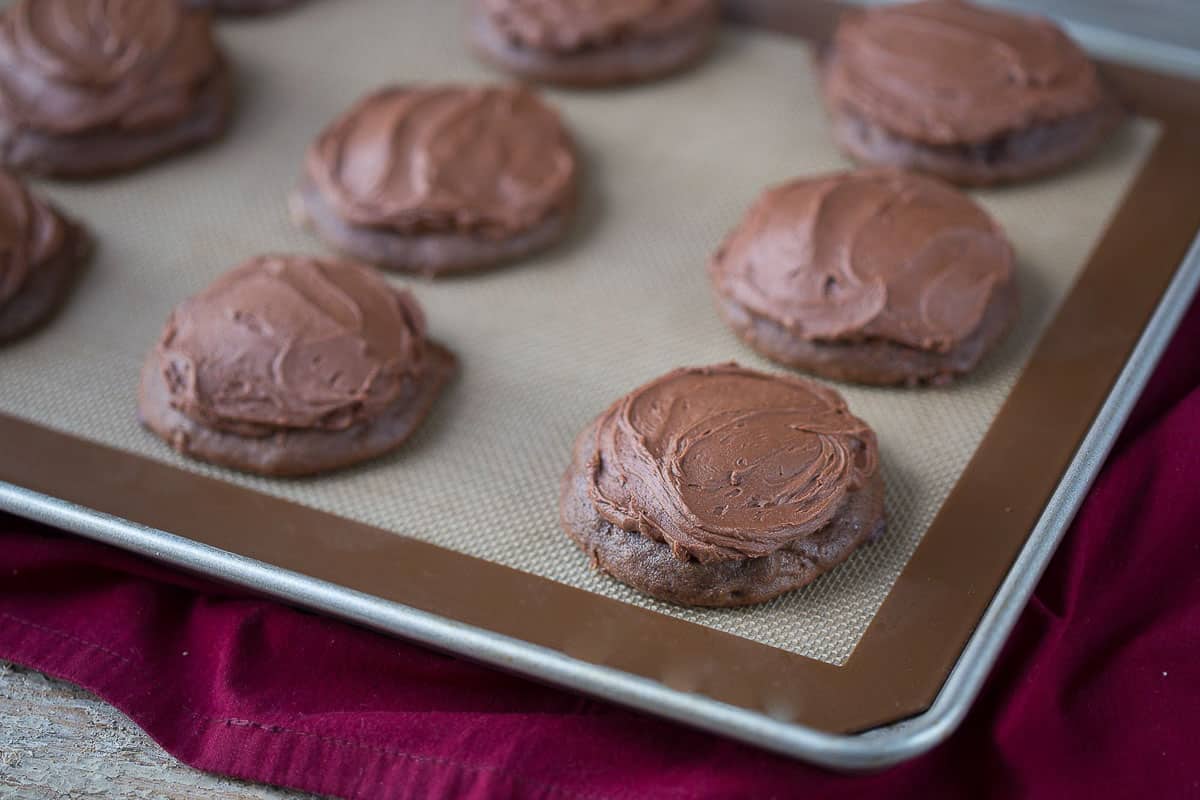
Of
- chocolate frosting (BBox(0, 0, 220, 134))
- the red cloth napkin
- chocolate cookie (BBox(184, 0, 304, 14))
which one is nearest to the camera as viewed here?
the red cloth napkin

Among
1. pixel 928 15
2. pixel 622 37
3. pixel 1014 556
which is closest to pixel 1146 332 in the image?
pixel 1014 556

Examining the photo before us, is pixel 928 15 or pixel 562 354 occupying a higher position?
pixel 928 15

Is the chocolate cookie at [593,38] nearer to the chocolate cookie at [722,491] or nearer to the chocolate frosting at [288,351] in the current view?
the chocolate frosting at [288,351]

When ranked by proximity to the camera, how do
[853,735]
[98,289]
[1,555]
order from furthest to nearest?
[98,289], [1,555], [853,735]

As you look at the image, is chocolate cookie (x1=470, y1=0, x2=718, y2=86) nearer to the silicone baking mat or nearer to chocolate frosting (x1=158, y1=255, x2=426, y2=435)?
the silicone baking mat

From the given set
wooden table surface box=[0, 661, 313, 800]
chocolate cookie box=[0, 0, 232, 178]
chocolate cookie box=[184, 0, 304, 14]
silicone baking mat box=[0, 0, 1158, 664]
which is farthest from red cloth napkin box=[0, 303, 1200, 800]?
chocolate cookie box=[184, 0, 304, 14]

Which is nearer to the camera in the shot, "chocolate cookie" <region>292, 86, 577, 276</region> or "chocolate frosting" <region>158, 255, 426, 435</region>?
"chocolate frosting" <region>158, 255, 426, 435</region>

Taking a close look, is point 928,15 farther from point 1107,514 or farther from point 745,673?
point 745,673

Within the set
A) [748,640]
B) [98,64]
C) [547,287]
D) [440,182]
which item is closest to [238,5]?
[98,64]
